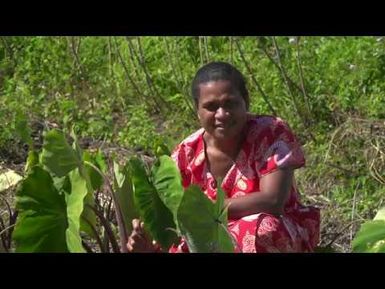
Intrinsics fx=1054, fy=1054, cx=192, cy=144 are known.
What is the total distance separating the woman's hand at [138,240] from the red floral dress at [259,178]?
0.33 m

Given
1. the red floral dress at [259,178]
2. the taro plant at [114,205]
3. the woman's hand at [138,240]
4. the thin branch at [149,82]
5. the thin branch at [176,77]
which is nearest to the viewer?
the taro plant at [114,205]

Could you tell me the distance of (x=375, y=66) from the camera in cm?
554

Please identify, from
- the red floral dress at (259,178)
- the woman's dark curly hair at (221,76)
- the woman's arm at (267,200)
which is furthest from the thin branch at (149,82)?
the woman's arm at (267,200)

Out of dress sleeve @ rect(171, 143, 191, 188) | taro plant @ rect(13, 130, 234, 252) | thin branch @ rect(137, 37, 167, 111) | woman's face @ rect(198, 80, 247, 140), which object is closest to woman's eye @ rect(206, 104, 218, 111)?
woman's face @ rect(198, 80, 247, 140)

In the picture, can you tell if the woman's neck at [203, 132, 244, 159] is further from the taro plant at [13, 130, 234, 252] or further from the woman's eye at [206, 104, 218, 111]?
the taro plant at [13, 130, 234, 252]

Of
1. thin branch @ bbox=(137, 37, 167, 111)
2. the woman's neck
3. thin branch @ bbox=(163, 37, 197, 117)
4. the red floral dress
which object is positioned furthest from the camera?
thin branch @ bbox=(137, 37, 167, 111)

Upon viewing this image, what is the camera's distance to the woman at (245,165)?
3.08m

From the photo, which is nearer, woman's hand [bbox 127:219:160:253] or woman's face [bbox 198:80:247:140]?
woman's hand [bbox 127:219:160:253]

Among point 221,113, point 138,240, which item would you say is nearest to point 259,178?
point 221,113

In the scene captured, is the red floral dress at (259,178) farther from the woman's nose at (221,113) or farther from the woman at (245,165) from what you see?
the woman's nose at (221,113)

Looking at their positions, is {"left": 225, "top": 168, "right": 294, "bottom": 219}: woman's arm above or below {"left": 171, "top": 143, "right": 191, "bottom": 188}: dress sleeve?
below

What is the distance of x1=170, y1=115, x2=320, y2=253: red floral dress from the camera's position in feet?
10.1
